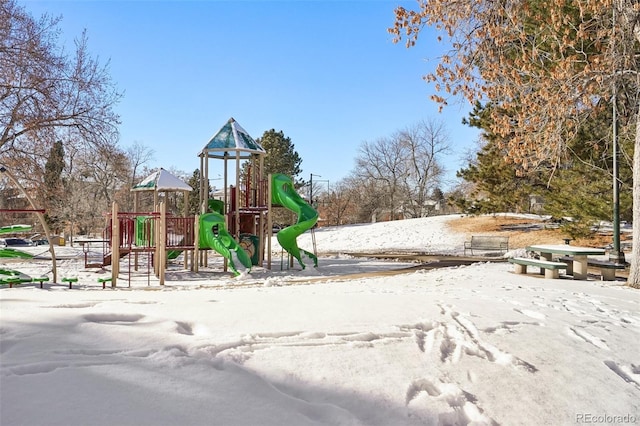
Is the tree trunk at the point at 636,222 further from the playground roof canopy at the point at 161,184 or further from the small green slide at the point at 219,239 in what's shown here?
the playground roof canopy at the point at 161,184

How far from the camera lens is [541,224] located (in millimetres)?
29547

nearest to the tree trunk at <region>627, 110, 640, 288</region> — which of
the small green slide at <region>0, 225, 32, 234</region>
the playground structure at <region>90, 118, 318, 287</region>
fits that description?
the playground structure at <region>90, 118, 318, 287</region>

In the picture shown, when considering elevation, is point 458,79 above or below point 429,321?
above

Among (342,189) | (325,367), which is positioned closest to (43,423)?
(325,367)

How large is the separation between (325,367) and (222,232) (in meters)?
12.3

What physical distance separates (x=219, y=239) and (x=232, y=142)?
4.07m

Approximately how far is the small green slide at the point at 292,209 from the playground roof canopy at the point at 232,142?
1517 mm

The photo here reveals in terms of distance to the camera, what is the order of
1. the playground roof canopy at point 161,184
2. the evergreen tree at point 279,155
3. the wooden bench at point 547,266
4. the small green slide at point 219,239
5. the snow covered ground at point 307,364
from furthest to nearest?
the evergreen tree at point 279,155 < the playground roof canopy at point 161,184 < the small green slide at point 219,239 < the wooden bench at point 547,266 < the snow covered ground at point 307,364

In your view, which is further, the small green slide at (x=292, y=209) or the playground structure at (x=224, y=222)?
the small green slide at (x=292, y=209)

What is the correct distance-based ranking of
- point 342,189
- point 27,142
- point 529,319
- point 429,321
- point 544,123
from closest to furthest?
point 429,321, point 529,319, point 544,123, point 27,142, point 342,189

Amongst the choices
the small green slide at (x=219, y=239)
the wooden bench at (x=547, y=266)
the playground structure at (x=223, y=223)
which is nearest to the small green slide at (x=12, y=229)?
the playground structure at (x=223, y=223)

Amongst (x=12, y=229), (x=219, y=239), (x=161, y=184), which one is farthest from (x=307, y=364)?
(x=161, y=184)

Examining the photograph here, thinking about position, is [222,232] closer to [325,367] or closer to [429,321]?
[429,321]

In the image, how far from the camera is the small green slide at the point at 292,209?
1652cm
